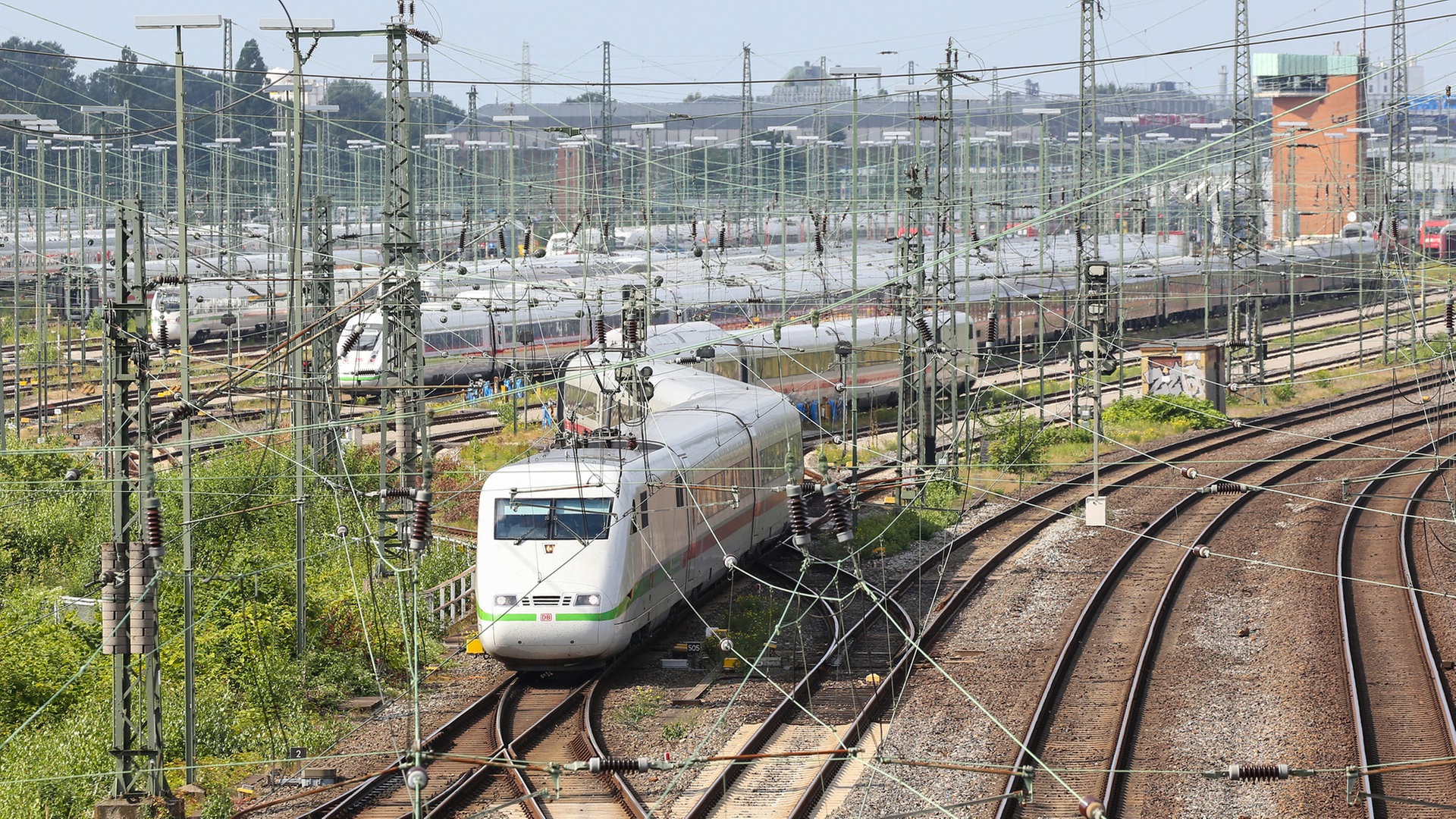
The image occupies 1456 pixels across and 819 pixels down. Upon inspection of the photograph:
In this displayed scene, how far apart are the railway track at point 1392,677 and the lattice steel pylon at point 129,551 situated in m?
9.20

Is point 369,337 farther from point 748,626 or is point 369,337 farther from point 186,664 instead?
point 186,664

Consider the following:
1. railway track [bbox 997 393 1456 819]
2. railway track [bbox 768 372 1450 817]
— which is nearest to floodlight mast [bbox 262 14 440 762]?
railway track [bbox 768 372 1450 817]

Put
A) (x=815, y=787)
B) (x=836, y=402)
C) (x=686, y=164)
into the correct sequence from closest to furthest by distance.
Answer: (x=815, y=787)
(x=836, y=402)
(x=686, y=164)

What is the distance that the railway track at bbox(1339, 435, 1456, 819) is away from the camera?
13812 millimetres

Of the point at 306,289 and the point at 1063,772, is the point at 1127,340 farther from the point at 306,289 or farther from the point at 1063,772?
the point at 1063,772

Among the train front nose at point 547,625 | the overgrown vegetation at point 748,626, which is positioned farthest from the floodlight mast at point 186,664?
the overgrown vegetation at point 748,626

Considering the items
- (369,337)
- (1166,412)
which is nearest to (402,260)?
(1166,412)

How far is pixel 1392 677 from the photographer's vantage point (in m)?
17.6

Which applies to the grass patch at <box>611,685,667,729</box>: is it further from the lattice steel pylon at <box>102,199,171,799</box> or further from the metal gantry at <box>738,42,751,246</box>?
the metal gantry at <box>738,42,751,246</box>

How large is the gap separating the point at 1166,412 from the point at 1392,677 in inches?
854

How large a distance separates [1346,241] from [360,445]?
186 ft

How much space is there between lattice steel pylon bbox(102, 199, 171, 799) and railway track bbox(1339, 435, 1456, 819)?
30.2 ft

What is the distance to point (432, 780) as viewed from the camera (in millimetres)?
14688

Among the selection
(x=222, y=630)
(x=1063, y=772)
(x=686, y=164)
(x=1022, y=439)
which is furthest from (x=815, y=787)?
(x=686, y=164)
